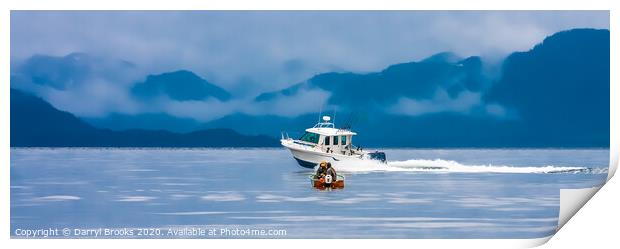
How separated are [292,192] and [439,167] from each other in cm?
312

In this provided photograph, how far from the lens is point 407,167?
63.5 feet

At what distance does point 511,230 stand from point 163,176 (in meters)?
6.26

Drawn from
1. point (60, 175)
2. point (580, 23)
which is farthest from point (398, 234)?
point (60, 175)

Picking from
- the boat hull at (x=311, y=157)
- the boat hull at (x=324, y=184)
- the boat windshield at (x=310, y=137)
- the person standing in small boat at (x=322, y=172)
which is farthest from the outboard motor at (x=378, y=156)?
the person standing in small boat at (x=322, y=172)

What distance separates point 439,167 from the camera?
18859 mm

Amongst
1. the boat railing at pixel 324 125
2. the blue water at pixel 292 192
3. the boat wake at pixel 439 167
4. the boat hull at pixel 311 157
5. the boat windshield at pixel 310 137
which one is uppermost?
the boat railing at pixel 324 125

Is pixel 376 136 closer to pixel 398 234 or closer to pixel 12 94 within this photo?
pixel 398 234

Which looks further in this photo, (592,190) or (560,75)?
(560,75)

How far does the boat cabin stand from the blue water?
1.45 ft

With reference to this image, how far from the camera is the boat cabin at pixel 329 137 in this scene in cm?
1817

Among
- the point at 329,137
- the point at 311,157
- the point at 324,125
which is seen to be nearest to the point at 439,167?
the point at 329,137

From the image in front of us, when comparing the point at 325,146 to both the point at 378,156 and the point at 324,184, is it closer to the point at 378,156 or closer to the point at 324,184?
the point at 378,156

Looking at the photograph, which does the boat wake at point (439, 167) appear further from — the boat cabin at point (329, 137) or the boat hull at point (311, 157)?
the boat cabin at point (329, 137)
